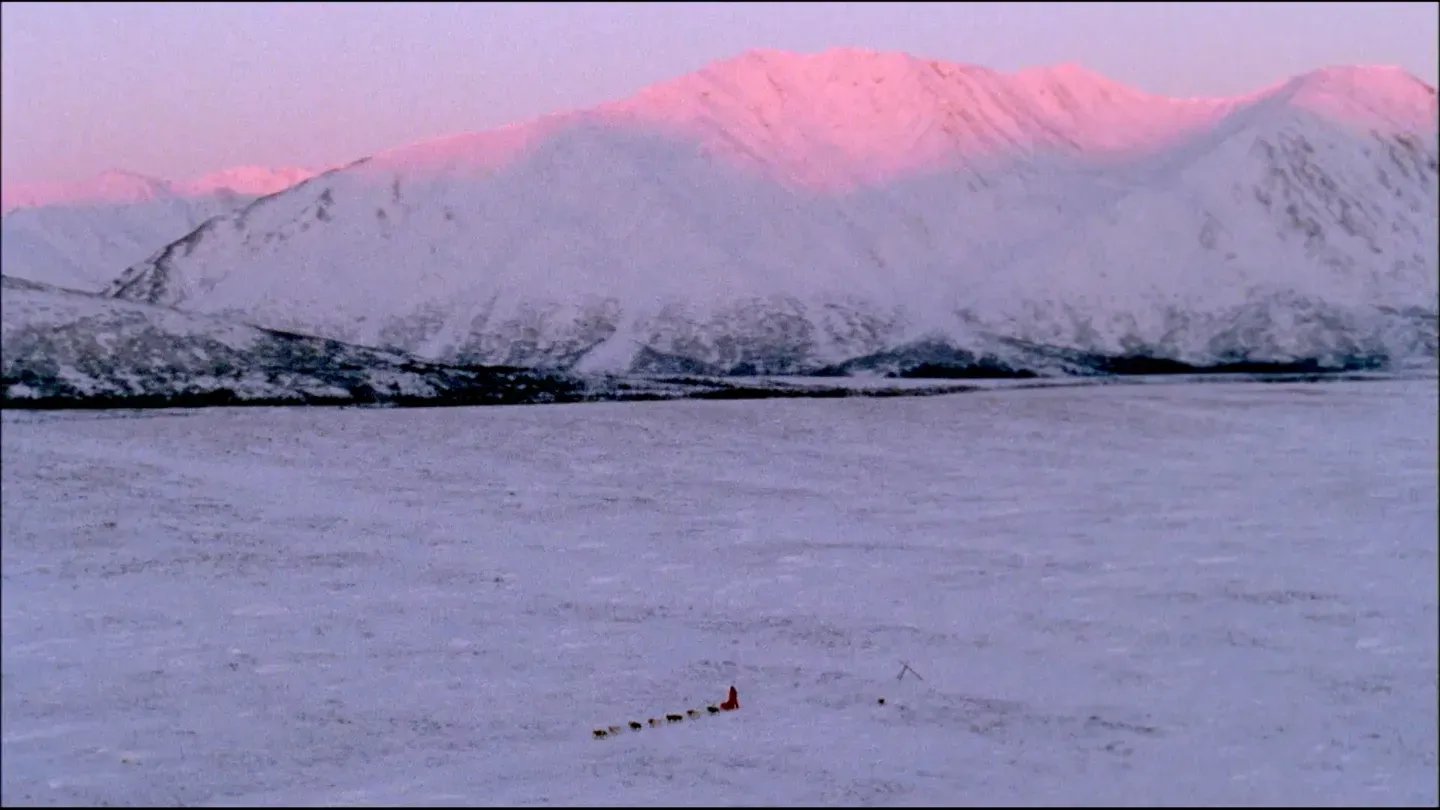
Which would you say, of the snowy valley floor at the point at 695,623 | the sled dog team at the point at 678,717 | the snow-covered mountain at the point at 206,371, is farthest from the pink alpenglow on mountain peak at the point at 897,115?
the sled dog team at the point at 678,717

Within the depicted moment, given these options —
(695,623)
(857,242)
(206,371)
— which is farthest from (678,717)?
(857,242)

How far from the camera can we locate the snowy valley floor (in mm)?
12773

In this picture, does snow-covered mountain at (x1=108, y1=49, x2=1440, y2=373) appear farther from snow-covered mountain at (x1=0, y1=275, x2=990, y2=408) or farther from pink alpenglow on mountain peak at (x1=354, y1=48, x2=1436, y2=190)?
snow-covered mountain at (x1=0, y1=275, x2=990, y2=408)

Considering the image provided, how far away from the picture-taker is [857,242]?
135 meters

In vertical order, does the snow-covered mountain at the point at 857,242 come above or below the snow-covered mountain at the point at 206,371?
above

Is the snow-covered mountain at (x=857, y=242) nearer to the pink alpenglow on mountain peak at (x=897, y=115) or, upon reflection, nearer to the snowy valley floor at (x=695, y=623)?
the pink alpenglow on mountain peak at (x=897, y=115)

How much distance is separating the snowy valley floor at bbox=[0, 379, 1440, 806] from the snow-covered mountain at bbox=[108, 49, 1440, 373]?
235 feet

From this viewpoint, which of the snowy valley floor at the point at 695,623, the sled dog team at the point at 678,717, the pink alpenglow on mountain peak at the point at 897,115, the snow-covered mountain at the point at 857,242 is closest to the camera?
the snowy valley floor at the point at 695,623

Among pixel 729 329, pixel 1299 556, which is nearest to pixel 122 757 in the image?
pixel 1299 556

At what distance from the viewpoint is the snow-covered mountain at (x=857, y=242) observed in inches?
4377

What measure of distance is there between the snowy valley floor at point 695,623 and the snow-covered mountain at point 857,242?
235 ft

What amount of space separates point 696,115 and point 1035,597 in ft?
470

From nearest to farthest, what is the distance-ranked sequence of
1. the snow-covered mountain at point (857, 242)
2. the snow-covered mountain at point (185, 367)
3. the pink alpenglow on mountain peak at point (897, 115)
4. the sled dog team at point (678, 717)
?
1. the sled dog team at point (678, 717)
2. the snow-covered mountain at point (185, 367)
3. the snow-covered mountain at point (857, 242)
4. the pink alpenglow on mountain peak at point (897, 115)

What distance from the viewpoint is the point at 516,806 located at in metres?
11.8
